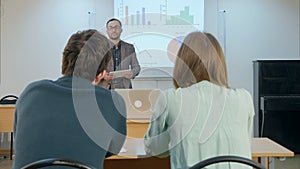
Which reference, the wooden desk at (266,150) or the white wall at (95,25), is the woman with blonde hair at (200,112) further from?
the white wall at (95,25)

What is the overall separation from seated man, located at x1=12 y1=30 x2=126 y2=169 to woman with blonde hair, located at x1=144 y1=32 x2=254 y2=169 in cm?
18

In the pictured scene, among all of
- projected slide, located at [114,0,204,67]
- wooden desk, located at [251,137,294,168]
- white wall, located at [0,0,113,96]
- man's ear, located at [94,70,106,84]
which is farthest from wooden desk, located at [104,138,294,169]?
white wall, located at [0,0,113,96]

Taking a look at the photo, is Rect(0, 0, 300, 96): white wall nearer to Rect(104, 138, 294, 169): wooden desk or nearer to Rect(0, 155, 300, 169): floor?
Rect(0, 155, 300, 169): floor

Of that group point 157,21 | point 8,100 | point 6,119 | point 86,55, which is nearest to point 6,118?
point 6,119

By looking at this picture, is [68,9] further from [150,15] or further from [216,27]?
[216,27]

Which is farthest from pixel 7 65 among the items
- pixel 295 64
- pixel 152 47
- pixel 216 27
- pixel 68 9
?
pixel 295 64

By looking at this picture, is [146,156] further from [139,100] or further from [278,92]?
[278,92]

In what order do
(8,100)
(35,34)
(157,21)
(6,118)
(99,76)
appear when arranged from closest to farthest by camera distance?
(99,76) → (6,118) → (8,100) → (157,21) → (35,34)

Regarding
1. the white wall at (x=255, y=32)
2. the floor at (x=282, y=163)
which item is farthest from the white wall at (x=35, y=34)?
the white wall at (x=255, y=32)

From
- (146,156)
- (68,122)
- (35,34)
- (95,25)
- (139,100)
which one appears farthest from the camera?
(35,34)

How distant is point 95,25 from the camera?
5191mm

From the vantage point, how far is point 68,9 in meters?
5.24

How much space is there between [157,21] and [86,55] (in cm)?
359

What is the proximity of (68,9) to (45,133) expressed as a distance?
13.5 feet
